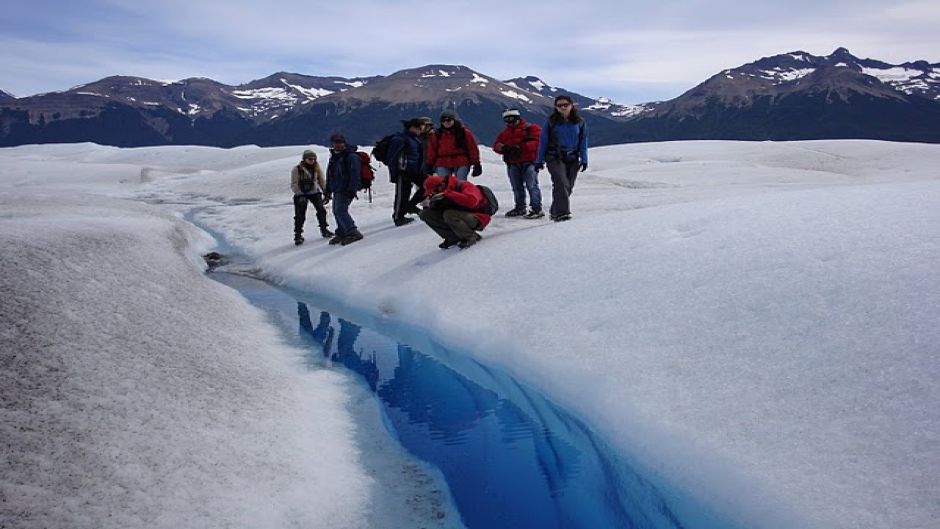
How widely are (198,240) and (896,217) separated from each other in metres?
14.0

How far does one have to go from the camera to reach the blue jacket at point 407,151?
12.5 metres

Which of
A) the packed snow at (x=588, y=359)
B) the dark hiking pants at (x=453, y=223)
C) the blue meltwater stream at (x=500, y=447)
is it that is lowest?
the blue meltwater stream at (x=500, y=447)

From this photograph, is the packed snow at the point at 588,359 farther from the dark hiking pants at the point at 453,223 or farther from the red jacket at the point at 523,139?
the red jacket at the point at 523,139

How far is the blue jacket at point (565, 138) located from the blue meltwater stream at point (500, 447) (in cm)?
478

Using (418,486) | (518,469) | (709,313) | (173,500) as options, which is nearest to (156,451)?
(173,500)

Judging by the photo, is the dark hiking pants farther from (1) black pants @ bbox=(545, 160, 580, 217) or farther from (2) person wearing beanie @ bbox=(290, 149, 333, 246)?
(2) person wearing beanie @ bbox=(290, 149, 333, 246)

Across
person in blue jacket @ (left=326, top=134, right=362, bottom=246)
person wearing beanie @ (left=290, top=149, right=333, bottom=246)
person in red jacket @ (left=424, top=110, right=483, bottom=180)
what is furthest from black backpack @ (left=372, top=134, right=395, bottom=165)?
person wearing beanie @ (left=290, top=149, right=333, bottom=246)

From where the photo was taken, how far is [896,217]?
5.89 meters

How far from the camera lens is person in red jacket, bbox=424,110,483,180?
Answer: 1158 centimetres

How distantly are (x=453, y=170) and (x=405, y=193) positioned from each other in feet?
5.83

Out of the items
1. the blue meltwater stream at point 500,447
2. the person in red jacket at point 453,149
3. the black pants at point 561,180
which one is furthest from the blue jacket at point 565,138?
the blue meltwater stream at point 500,447

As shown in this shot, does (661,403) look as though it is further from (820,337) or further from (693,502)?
(820,337)

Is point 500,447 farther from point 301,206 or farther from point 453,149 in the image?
point 301,206

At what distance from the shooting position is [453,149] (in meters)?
11.8
